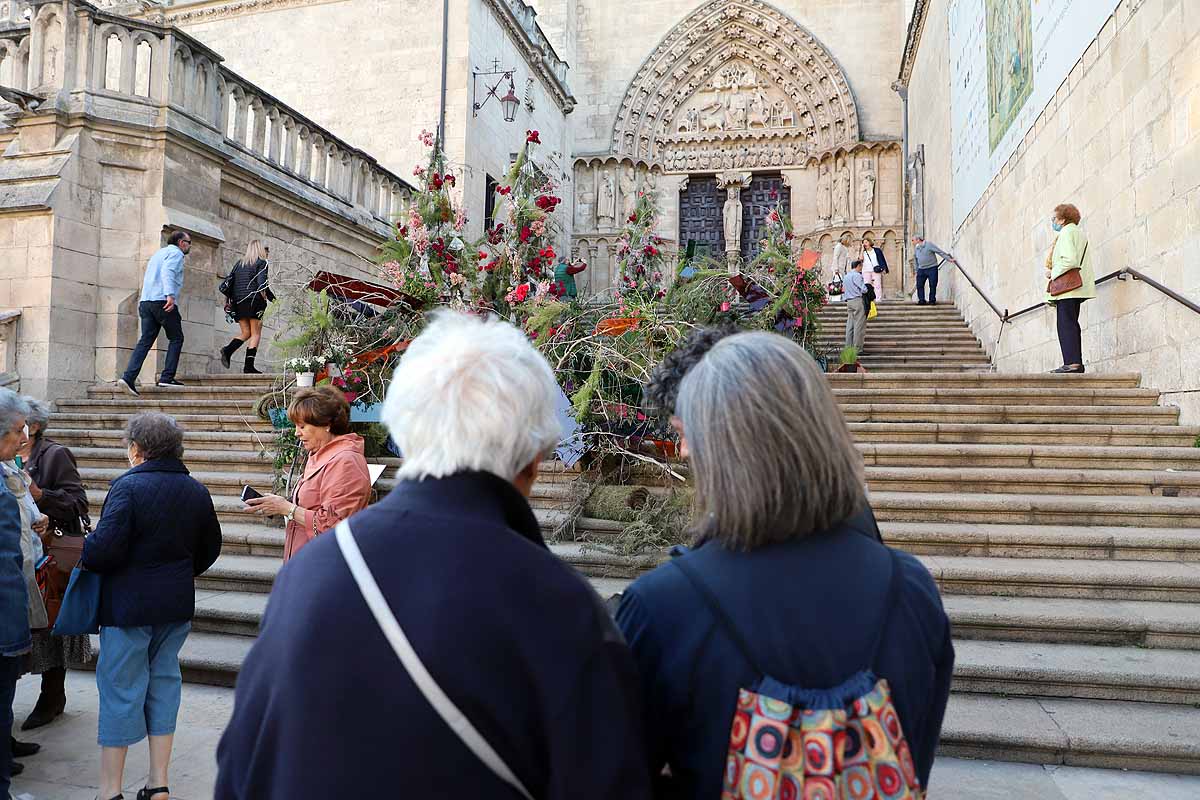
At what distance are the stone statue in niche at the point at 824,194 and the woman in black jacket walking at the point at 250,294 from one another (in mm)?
13947

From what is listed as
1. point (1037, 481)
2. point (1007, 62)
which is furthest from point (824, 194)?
point (1037, 481)

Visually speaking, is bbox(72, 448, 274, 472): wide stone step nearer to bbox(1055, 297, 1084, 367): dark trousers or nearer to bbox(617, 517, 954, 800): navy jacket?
bbox(617, 517, 954, 800): navy jacket

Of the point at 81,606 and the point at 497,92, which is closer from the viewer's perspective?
the point at 81,606

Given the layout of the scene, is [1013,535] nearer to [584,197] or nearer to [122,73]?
[122,73]

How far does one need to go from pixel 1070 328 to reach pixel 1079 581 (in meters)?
3.83

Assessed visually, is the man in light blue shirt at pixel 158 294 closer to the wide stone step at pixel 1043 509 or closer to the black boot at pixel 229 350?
the black boot at pixel 229 350

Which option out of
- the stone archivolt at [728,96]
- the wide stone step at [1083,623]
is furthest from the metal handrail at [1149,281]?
the stone archivolt at [728,96]

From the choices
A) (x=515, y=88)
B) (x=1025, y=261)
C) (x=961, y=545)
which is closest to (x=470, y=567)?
(x=961, y=545)

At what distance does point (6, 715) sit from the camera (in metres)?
2.62

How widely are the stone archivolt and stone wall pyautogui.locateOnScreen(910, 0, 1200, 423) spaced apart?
9841mm

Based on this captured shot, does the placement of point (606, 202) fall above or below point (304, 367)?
above

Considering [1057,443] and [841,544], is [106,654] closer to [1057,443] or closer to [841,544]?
[841,544]

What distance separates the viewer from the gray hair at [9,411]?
2.77 meters

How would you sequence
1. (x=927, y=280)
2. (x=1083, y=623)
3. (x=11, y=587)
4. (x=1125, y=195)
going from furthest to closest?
(x=927, y=280), (x=1125, y=195), (x=1083, y=623), (x=11, y=587)
